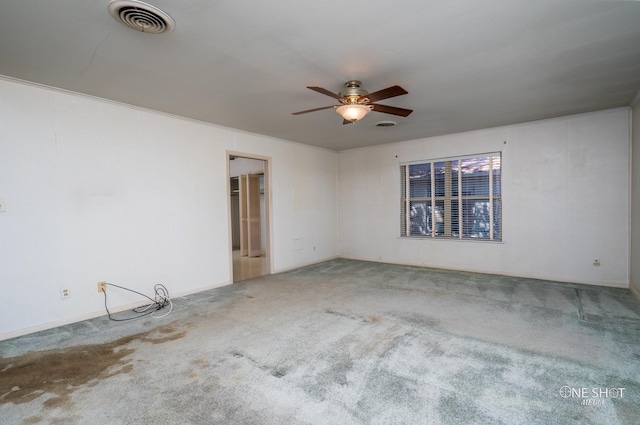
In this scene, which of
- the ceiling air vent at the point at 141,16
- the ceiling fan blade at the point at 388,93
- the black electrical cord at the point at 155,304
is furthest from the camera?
the black electrical cord at the point at 155,304

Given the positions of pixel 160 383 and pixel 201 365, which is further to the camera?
pixel 201 365

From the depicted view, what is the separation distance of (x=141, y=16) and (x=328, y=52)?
1391 mm

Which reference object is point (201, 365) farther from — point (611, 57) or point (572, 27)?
point (611, 57)

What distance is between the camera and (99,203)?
3.63 meters

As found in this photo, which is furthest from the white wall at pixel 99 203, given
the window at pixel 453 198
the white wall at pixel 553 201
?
the white wall at pixel 553 201

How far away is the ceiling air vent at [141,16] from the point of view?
194 cm

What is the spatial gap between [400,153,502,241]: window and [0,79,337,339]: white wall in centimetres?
333

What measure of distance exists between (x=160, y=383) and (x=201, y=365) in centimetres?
32

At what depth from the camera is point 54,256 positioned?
3.29m

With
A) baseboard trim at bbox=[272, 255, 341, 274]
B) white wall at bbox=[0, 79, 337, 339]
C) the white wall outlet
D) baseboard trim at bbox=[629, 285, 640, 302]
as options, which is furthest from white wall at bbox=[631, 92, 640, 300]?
the white wall outlet

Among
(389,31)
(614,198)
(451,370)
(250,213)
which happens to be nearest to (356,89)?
(389,31)

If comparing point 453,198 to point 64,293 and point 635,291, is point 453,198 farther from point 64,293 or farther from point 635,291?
point 64,293

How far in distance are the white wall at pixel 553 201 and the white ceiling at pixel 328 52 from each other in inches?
28.1

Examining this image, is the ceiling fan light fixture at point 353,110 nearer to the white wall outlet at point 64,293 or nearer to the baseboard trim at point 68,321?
the baseboard trim at point 68,321
